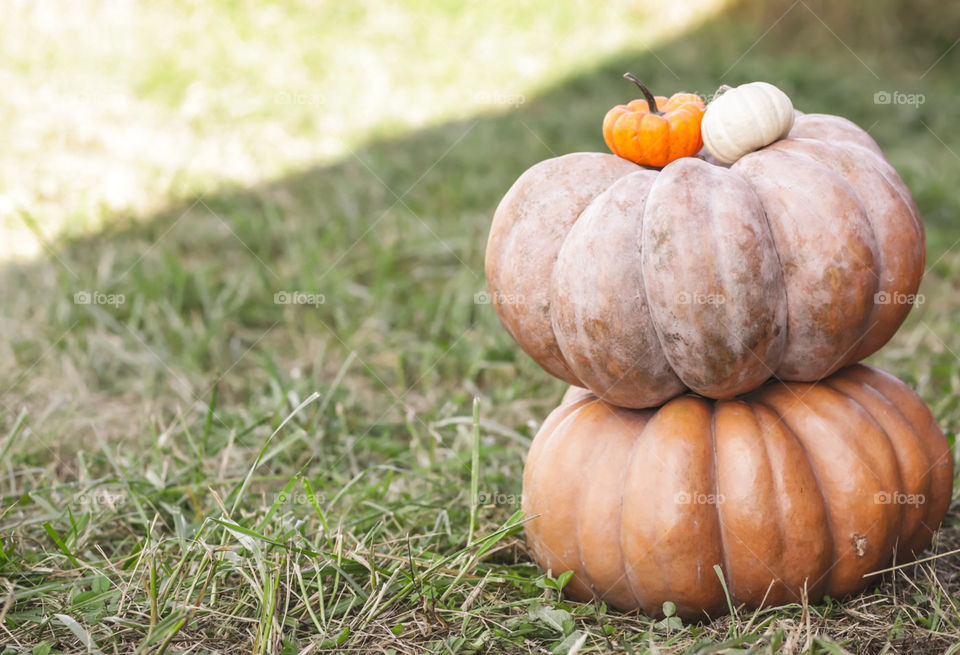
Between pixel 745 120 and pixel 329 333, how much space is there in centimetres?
253

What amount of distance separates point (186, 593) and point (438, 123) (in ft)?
18.8

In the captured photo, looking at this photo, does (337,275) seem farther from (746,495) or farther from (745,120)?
(746,495)

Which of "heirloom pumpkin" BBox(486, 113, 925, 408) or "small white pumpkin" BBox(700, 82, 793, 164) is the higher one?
"small white pumpkin" BBox(700, 82, 793, 164)

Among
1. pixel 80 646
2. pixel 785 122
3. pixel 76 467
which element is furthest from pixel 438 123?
pixel 80 646

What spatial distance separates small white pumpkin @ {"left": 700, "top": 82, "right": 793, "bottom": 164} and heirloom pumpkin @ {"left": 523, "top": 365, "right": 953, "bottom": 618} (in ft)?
2.06

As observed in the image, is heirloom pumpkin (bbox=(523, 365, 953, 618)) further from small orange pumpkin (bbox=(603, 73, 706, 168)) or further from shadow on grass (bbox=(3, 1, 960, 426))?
shadow on grass (bbox=(3, 1, 960, 426))

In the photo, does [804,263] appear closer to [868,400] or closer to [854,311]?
[854,311]

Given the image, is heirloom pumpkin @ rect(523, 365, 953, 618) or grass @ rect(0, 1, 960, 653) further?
grass @ rect(0, 1, 960, 653)

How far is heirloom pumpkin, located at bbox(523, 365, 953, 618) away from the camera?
2014 mm

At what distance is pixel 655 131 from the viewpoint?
2.20 metres

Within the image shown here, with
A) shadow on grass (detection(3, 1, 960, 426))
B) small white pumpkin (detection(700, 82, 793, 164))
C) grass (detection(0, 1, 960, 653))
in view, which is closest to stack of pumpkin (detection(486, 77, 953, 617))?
small white pumpkin (detection(700, 82, 793, 164))

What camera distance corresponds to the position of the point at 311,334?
4.15 metres

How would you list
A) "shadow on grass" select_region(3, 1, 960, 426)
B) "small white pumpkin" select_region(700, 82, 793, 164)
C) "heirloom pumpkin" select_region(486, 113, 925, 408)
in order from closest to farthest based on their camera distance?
"heirloom pumpkin" select_region(486, 113, 925, 408) → "small white pumpkin" select_region(700, 82, 793, 164) → "shadow on grass" select_region(3, 1, 960, 426)

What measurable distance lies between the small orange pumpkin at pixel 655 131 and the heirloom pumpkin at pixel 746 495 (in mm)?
650
